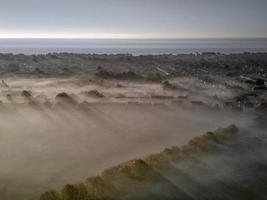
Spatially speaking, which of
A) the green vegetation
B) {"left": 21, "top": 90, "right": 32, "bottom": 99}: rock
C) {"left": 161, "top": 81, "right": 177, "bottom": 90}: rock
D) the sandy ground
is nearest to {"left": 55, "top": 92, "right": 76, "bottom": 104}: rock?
the sandy ground

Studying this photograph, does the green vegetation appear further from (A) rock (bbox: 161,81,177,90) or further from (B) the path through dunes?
(A) rock (bbox: 161,81,177,90)

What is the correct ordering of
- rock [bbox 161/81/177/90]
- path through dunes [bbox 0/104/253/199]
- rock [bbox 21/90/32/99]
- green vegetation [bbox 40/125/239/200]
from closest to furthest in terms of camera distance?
green vegetation [bbox 40/125/239/200], path through dunes [bbox 0/104/253/199], rock [bbox 21/90/32/99], rock [bbox 161/81/177/90]

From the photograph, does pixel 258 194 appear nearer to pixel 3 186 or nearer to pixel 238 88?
pixel 3 186

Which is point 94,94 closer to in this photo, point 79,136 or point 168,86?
point 168,86

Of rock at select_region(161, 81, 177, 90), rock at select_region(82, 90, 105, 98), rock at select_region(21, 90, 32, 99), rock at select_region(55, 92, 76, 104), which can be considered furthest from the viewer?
rock at select_region(161, 81, 177, 90)

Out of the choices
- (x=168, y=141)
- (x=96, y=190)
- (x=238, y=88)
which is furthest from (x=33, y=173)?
(x=238, y=88)

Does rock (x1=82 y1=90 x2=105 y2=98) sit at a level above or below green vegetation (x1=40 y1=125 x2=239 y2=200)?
above

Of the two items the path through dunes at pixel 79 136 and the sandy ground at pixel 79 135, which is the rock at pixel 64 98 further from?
the path through dunes at pixel 79 136

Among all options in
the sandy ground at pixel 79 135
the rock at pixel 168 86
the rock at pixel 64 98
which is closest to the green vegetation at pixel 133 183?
the sandy ground at pixel 79 135
